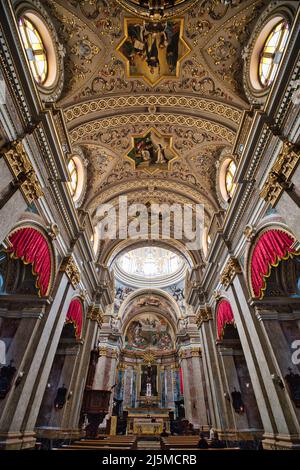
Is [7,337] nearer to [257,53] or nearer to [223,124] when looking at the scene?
[223,124]

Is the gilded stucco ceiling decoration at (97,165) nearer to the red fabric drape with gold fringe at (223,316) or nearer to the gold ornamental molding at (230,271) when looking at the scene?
the gold ornamental molding at (230,271)

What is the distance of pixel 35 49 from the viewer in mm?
7004

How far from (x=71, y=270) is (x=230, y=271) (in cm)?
581

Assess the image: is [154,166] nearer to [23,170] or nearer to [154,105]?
[154,105]

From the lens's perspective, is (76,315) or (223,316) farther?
(76,315)

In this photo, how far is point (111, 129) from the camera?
1035cm

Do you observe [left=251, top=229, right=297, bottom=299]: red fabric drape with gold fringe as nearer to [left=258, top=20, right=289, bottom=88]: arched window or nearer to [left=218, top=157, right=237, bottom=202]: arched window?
[left=218, top=157, right=237, bottom=202]: arched window

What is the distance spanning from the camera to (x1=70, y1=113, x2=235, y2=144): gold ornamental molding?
9469 mm

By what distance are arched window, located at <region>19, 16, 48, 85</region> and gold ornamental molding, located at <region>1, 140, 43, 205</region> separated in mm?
2770

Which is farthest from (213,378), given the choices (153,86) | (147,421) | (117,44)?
→ (117,44)

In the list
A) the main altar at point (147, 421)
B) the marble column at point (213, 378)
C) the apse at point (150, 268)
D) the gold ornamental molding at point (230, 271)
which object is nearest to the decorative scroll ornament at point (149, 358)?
the main altar at point (147, 421)

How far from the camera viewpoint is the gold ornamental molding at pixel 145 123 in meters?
9.47

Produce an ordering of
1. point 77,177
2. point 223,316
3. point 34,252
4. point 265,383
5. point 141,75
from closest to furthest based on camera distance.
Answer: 1. point 265,383
2. point 34,252
3. point 141,75
4. point 223,316
5. point 77,177

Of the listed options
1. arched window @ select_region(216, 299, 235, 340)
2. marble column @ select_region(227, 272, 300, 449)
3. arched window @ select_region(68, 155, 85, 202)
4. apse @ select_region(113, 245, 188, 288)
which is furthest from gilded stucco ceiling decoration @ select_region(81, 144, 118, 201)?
apse @ select_region(113, 245, 188, 288)
